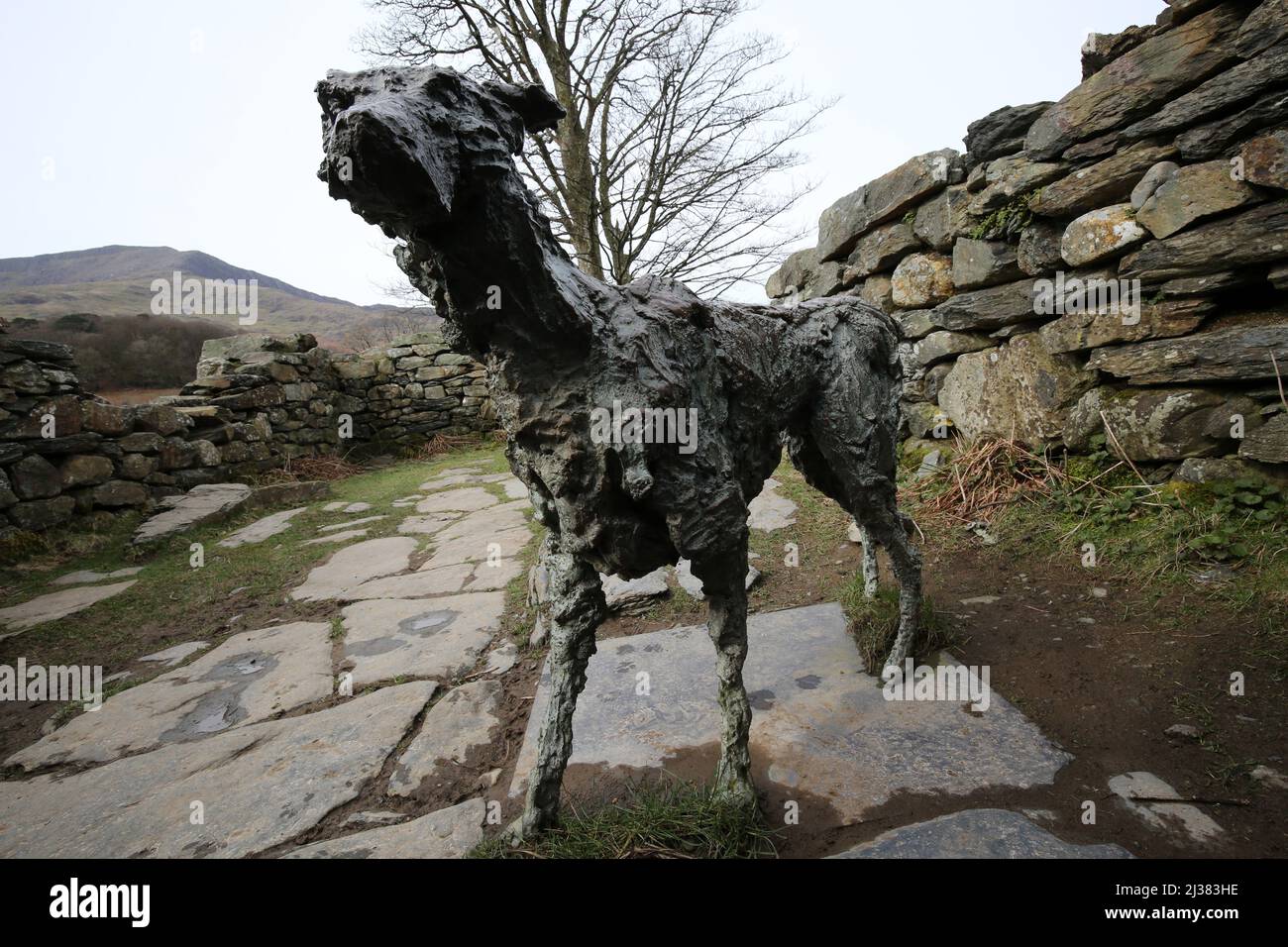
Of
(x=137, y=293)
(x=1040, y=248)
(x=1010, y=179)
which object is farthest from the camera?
(x=137, y=293)

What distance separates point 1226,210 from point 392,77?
4.28m

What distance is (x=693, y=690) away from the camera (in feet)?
9.07

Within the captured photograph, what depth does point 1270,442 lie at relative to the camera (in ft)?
10.0

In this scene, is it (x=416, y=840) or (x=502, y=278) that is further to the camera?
(x=416, y=840)

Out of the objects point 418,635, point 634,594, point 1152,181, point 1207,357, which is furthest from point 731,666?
point 1152,181

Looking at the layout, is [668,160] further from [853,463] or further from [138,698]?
[138,698]

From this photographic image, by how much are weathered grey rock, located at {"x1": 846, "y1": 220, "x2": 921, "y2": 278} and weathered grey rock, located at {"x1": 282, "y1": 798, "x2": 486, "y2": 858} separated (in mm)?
5494

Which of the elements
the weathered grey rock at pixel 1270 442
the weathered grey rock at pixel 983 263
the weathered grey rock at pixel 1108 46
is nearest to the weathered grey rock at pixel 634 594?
the weathered grey rock at pixel 1270 442

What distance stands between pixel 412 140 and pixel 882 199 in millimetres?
5451

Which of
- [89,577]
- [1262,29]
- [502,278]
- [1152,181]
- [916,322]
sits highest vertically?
[1262,29]

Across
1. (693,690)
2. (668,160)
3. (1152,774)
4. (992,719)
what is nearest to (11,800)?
(693,690)

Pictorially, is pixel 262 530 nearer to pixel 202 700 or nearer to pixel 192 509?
pixel 192 509

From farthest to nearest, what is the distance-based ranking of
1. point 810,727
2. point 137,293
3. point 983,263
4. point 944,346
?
point 137,293
point 944,346
point 983,263
point 810,727

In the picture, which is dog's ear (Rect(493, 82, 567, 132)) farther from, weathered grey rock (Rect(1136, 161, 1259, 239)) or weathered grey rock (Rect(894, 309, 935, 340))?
weathered grey rock (Rect(894, 309, 935, 340))
